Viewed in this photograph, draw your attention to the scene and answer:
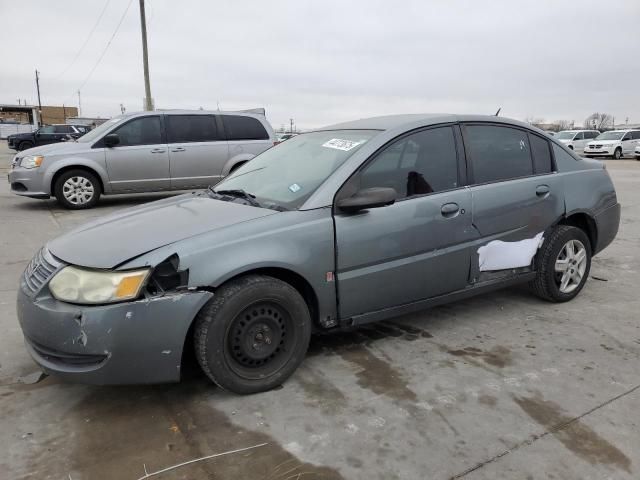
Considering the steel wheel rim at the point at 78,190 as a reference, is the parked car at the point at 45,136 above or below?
above

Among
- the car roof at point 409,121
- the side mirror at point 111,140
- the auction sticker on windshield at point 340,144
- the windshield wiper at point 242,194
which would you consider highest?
the side mirror at point 111,140

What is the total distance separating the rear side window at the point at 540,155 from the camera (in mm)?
4086

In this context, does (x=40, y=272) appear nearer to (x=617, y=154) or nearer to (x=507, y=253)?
(x=507, y=253)

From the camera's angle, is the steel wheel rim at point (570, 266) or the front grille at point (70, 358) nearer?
the front grille at point (70, 358)

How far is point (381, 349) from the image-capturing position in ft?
11.3

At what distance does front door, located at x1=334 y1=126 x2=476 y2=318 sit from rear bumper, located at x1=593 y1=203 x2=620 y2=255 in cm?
162

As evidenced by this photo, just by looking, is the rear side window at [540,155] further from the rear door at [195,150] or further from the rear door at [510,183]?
the rear door at [195,150]

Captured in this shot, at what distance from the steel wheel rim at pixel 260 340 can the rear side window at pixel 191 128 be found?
7.21m

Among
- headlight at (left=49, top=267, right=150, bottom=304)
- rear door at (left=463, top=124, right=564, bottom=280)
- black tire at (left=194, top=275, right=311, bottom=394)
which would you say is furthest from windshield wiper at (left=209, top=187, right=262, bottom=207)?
rear door at (left=463, top=124, right=564, bottom=280)

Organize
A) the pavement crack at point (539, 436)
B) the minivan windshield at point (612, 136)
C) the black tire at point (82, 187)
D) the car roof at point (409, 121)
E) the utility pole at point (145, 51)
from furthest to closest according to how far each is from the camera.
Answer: the minivan windshield at point (612, 136)
the utility pole at point (145, 51)
the black tire at point (82, 187)
the car roof at point (409, 121)
the pavement crack at point (539, 436)

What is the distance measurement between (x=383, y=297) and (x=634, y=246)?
477cm

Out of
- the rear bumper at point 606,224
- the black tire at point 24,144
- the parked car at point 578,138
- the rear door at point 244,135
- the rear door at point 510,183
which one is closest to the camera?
the rear door at point 510,183

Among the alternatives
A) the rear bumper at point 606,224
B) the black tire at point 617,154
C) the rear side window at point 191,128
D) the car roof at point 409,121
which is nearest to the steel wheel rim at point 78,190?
the rear side window at point 191,128

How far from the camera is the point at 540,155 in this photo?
412 centimetres
